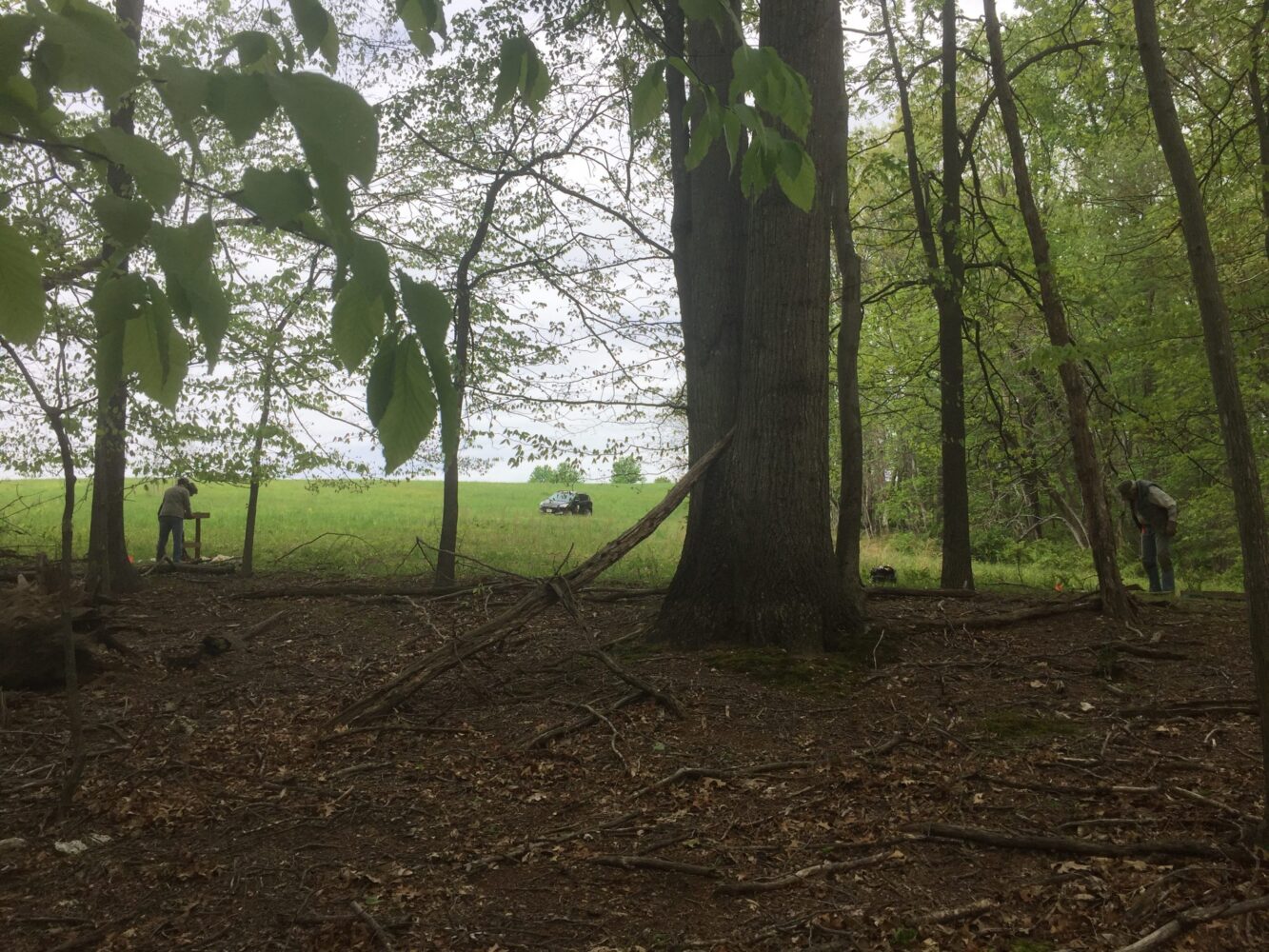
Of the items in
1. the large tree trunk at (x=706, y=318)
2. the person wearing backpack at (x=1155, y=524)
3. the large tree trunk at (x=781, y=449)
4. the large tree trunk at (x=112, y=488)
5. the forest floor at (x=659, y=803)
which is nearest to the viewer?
the forest floor at (x=659, y=803)

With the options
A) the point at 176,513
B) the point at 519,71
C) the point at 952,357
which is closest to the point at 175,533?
the point at 176,513

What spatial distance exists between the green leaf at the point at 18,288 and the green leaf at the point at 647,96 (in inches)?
43.5

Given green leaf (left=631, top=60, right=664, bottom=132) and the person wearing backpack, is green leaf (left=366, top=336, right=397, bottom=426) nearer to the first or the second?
green leaf (left=631, top=60, right=664, bottom=132)

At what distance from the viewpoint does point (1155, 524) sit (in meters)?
10.8

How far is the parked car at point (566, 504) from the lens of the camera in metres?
30.5

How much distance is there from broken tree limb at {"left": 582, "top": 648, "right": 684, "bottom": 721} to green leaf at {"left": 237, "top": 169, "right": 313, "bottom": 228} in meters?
4.43

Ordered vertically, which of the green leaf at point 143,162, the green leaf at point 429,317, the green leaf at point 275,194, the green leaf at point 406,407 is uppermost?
the green leaf at point 143,162

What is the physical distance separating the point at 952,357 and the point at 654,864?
8.41 metres

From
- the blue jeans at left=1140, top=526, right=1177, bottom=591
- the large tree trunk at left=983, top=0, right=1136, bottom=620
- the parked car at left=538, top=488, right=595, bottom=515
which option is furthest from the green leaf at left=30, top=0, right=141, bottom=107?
the parked car at left=538, top=488, right=595, bottom=515

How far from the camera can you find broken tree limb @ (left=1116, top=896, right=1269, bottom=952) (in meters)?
2.67

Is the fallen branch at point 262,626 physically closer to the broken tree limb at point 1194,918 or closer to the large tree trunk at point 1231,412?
the broken tree limb at point 1194,918

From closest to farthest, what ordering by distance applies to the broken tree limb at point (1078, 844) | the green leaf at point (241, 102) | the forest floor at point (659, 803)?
1. the green leaf at point (241, 102)
2. the forest floor at point (659, 803)
3. the broken tree limb at point (1078, 844)

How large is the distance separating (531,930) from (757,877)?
92 centimetres

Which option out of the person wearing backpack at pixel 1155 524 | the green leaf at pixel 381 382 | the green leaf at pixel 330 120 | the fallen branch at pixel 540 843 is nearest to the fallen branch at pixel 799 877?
the fallen branch at pixel 540 843
